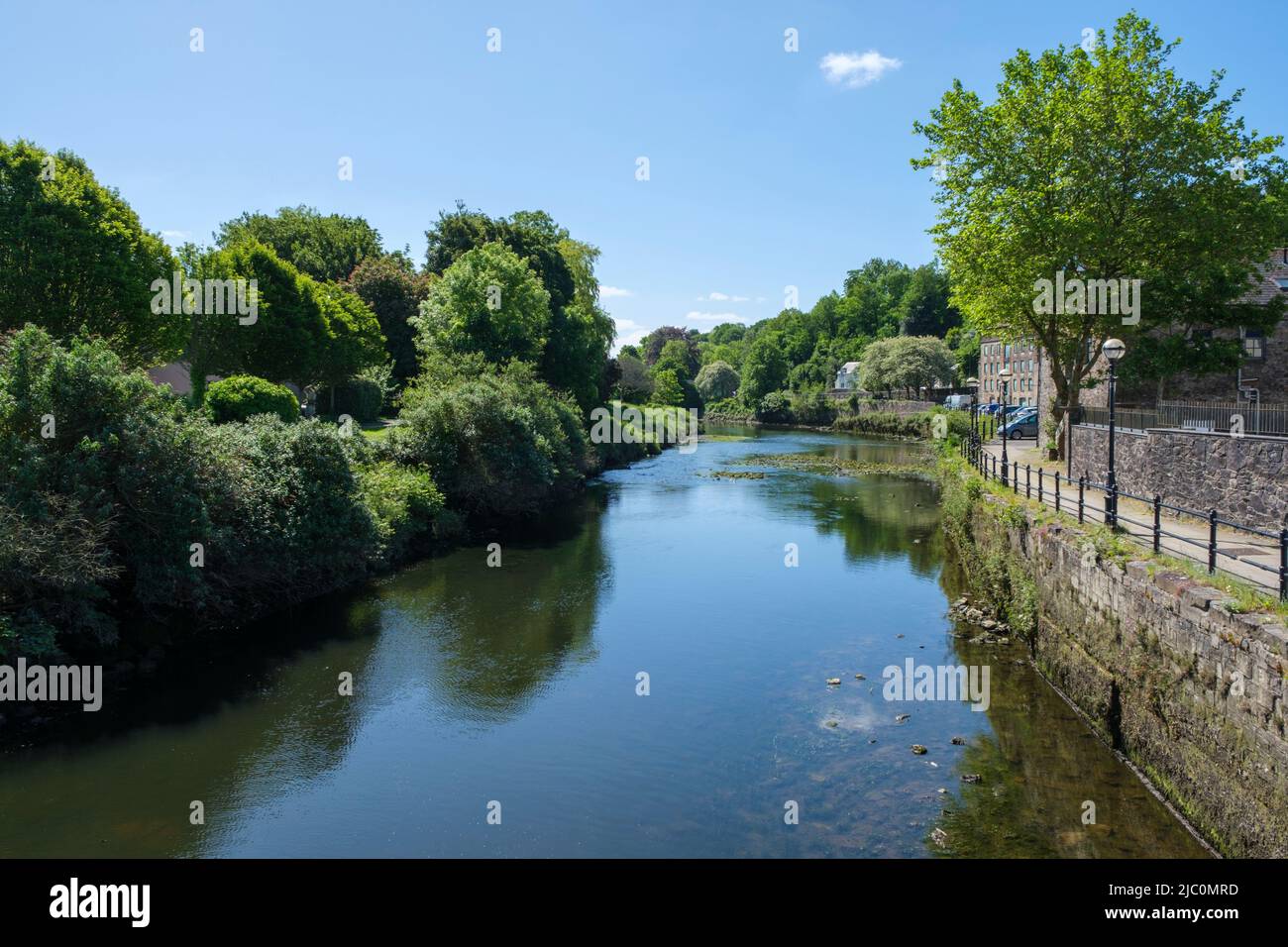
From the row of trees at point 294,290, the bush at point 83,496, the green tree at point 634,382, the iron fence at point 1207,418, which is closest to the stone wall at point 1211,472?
the iron fence at point 1207,418

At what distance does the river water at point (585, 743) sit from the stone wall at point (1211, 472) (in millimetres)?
4967

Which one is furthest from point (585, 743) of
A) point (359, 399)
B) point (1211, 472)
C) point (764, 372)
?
point (764, 372)

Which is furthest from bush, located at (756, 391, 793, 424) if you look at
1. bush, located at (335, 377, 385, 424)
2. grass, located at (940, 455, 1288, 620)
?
grass, located at (940, 455, 1288, 620)

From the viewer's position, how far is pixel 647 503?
36.7m

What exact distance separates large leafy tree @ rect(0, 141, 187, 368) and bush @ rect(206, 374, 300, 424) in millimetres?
4020

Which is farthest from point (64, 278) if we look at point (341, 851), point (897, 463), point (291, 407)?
point (897, 463)

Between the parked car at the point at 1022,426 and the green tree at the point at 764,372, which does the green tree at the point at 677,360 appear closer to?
the green tree at the point at 764,372

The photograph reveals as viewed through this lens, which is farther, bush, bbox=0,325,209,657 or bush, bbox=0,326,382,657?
bush, bbox=0,326,382,657

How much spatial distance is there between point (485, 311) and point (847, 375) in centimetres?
7743

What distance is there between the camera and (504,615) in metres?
19.7

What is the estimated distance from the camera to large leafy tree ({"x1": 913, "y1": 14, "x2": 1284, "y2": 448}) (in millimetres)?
22906

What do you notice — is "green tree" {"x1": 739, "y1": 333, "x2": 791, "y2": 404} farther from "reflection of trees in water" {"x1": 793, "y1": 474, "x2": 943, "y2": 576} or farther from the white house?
"reflection of trees in water" {"x1": 793, "y1": 474, "x2": 943, "y2": 576}
